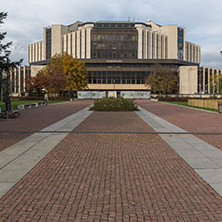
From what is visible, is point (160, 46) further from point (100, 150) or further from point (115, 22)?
point (100, 150)

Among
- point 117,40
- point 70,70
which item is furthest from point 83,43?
point 70,70

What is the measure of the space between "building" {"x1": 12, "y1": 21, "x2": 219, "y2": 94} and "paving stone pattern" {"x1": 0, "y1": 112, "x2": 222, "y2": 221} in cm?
8010

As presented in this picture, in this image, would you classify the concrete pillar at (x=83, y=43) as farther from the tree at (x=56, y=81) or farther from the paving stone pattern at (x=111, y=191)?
the paving stone pattern at (x=111, y=191)

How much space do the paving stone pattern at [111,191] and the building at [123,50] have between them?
263 feet

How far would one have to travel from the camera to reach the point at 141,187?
4.48m

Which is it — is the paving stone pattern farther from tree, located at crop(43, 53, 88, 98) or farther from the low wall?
tree, located at crop(43, 53, 88, 98)

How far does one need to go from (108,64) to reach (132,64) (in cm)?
966

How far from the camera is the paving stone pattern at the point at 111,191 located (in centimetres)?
346

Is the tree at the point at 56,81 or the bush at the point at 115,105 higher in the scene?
the tree at the point at 56,81

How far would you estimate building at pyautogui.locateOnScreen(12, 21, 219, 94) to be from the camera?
299ft

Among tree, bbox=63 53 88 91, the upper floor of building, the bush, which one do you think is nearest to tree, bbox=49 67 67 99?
tree, bbox=63 53 88 91

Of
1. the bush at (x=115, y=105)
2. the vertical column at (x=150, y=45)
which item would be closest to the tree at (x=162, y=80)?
the vertical column at (x=150, y=45)

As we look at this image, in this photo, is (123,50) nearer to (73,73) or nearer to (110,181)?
(73,73)

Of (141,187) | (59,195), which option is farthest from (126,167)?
(59,195)
